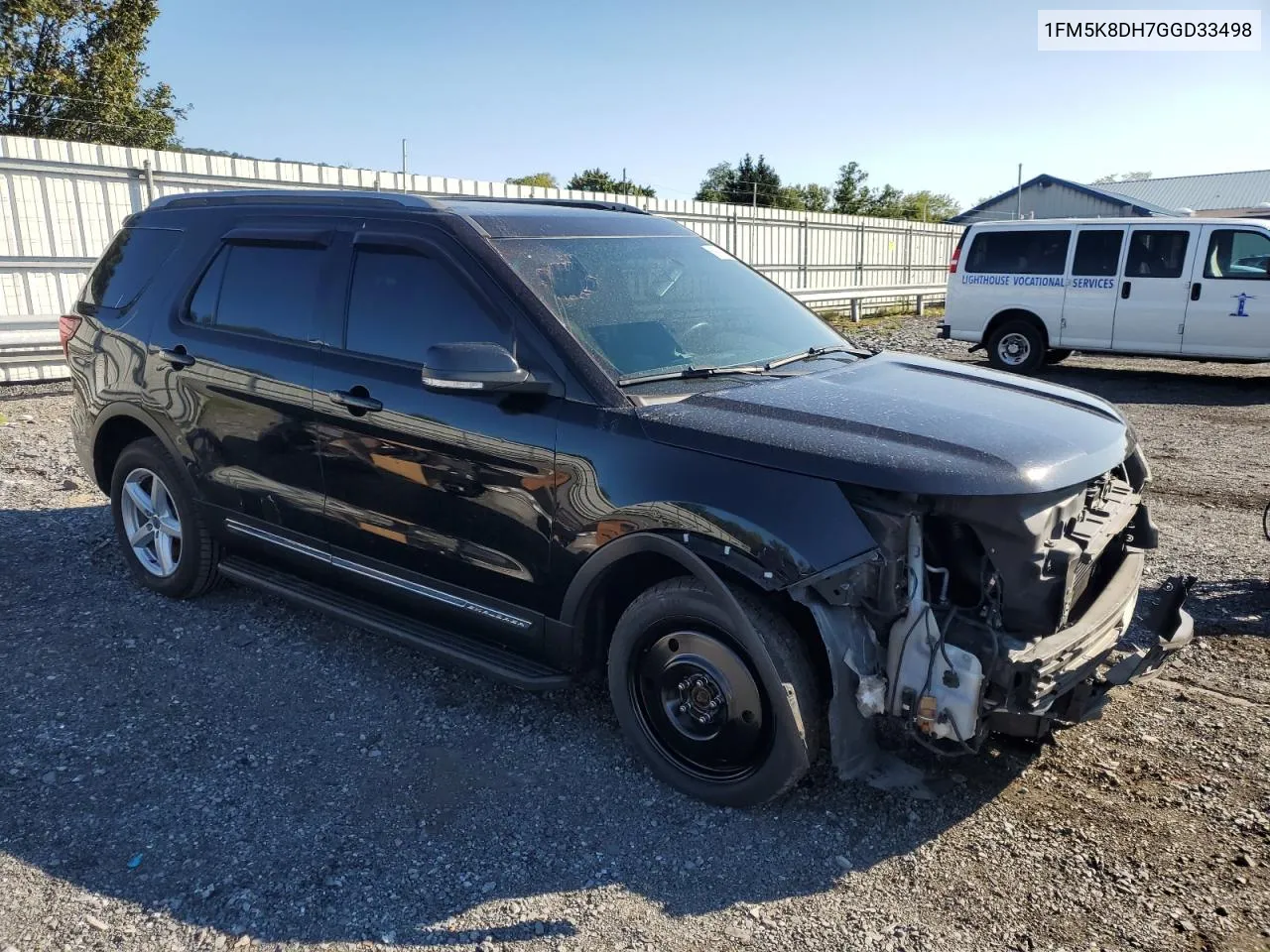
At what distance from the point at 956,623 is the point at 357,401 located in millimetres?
2461

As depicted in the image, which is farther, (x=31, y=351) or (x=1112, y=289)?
(x=1112, y=289)

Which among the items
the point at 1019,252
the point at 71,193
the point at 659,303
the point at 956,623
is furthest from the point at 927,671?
the point at 1019,252

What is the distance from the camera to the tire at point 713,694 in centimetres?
307

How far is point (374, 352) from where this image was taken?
407cm

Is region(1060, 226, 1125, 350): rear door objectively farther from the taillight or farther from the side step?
the taillight

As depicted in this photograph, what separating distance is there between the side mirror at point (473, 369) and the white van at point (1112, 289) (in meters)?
11.9

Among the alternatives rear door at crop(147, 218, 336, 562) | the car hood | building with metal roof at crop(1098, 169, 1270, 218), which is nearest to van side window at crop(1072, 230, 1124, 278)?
the car hood

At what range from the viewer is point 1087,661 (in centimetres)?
308

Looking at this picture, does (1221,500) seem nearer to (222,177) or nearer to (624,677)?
(624,677)

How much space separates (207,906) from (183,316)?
3056 millimetres

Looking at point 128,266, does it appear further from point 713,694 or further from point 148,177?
point 148,177

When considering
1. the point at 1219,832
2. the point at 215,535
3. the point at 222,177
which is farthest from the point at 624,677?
the point at 222,177

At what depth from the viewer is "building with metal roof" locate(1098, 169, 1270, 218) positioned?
51375 millimetres

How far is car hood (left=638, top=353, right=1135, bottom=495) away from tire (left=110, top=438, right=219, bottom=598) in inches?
112
